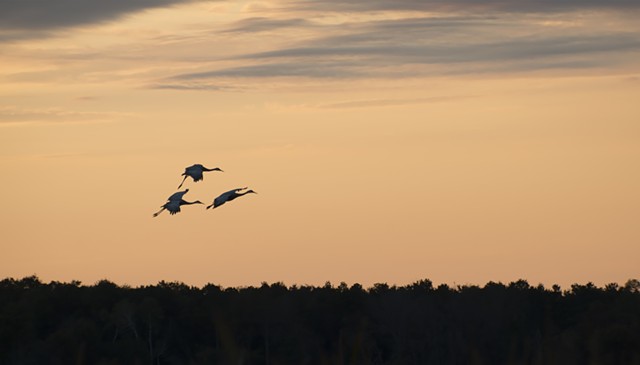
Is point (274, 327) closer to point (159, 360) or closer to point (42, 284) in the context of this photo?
point (159, 360)

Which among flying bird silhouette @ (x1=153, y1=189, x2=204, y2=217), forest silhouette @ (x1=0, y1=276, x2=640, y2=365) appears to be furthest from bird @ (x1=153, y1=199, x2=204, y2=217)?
forest silhouette @ (x1=0, y1=276, x2=640, y2=365)

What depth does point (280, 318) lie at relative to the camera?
291 ft

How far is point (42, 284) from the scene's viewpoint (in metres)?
117

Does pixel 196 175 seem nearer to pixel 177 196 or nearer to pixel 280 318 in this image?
pixel 177 196

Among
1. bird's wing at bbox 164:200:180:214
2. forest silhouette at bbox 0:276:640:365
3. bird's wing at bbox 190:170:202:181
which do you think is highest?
Result: forest silhouette at bbox 0:276:640:365

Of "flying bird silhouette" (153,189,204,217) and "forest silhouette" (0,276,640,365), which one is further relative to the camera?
"forest silhouette" (0,276,640,365)

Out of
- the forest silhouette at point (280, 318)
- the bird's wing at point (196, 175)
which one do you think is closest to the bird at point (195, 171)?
the bird's wing at point (196, 175)

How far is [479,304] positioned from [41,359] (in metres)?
23.0

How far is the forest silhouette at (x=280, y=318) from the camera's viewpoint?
66188 millimetres

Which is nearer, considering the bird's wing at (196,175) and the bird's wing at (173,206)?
the bird's wing at (173,206)

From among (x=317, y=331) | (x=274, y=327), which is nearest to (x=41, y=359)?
(x=274, y=327)

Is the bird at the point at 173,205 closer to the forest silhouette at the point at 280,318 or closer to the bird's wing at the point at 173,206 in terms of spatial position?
the bird's wing at the point at 173,206

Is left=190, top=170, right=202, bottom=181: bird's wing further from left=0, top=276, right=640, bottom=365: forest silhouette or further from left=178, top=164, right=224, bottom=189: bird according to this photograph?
left=0, top=276, right=640, bottom=365: forest silhouette

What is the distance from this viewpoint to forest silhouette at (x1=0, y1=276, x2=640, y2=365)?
66188mm
